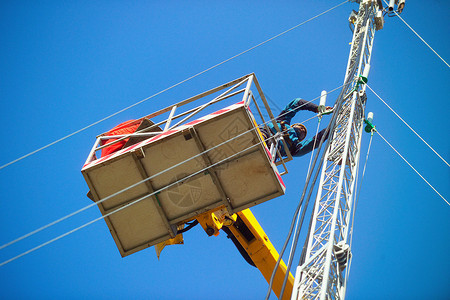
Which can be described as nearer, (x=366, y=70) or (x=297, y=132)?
(x=366, y=70)

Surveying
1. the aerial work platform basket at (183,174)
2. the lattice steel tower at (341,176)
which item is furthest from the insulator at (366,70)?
the aerial work platform basket at (183,174)

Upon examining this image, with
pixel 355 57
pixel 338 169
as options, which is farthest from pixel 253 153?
pixel 355 57

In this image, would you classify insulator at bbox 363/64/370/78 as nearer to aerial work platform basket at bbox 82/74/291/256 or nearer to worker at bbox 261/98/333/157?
worker at bbox 261/98/333/157

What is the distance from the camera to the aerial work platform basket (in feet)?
27.5

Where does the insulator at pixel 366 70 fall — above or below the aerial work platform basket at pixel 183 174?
above

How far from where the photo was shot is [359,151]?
445 inches

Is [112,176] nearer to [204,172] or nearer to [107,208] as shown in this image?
[107,208]

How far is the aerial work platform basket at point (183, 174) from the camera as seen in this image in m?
8.39

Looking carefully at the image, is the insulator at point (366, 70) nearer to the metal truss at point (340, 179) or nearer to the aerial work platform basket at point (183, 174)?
the metal truss at point (340, 179)

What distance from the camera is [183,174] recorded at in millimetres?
8672

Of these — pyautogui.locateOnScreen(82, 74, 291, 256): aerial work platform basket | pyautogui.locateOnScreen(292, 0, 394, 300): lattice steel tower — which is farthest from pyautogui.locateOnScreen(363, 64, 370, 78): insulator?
Result: pyautogui.locateOnScreen(82, 74, 291, 256): aerial work platform basket

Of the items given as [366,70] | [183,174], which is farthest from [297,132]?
[183,174]

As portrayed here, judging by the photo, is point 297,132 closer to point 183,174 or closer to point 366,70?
point 366,70

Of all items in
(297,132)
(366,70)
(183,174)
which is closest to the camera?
(183,174)
